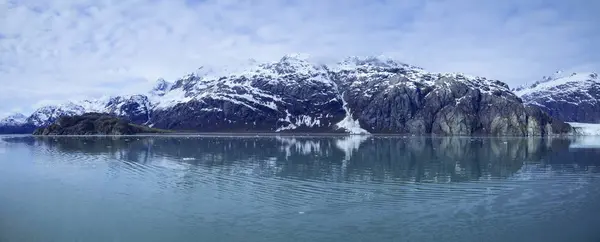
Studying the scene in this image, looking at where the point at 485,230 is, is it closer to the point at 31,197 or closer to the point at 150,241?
the point at 150,241

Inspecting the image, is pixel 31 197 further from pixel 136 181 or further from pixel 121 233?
pixel 121 233

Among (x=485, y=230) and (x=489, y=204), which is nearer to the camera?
(x=485, y=230)

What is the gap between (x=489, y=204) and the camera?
34562mm

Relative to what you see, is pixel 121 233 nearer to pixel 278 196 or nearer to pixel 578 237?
pixel 278 196

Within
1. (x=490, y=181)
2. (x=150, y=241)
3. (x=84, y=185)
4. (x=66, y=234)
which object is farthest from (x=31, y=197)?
(x=490, y=181)

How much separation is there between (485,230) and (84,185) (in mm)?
35756

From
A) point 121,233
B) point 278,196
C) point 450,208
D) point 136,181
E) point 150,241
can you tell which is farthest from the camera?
point 136,181

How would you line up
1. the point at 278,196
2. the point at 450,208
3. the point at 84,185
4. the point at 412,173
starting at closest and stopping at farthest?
the point at 450,208 → the point at 278,196 → the point at 84,185 → the point at 412,173

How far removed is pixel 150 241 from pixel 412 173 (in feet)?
119

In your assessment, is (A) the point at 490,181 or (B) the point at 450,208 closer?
(B) the point at 450,208

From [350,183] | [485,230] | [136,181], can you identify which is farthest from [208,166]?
[485,230]

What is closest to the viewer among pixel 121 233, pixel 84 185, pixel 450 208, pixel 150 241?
pixel 150 241

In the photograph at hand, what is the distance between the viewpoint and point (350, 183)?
44688 mm

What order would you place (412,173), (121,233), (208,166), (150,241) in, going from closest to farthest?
(150,241), (121,233), (412,173), (208,166)
